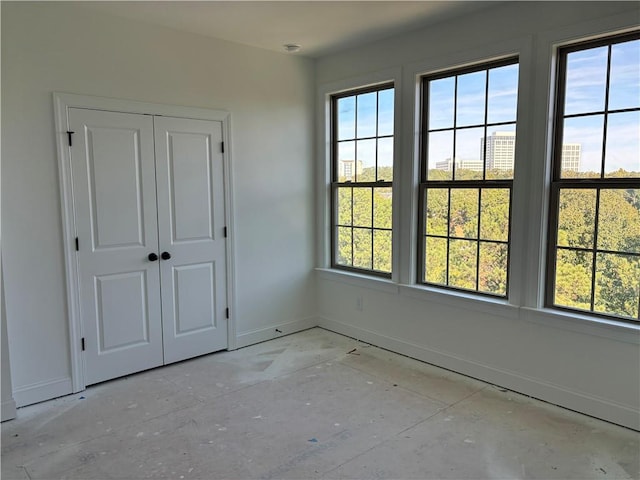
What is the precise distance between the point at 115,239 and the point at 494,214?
290 centimetres

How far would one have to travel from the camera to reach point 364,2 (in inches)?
124

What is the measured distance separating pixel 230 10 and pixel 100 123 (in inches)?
49.7

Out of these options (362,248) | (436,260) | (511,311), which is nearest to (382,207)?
(362,248)

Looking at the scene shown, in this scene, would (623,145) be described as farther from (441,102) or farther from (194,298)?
(194,298)

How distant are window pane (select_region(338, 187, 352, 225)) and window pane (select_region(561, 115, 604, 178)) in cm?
203

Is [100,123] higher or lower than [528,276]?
higher

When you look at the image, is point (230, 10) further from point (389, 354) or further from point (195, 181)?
point (389, 354)

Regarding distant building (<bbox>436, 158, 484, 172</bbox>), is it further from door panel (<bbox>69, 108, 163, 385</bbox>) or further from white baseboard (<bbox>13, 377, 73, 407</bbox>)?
white baseboard (<bbox>13, 377, 73, 407</bbox>)

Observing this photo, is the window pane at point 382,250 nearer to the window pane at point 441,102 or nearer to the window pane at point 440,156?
the window pane at point 440,156

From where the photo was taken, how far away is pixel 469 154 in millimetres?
3559

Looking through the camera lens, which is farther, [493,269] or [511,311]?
[493,269]

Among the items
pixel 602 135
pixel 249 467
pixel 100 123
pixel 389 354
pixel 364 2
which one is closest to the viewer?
pixel 249 467

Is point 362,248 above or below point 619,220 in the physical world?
below

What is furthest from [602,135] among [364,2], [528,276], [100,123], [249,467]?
[100,123]
